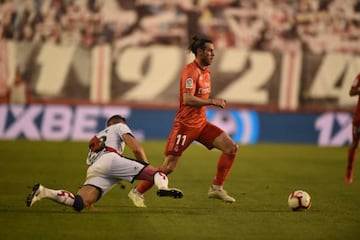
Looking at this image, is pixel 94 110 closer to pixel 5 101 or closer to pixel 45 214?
pixel 5 101

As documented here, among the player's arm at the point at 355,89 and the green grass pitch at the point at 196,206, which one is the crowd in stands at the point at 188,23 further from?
the player's arm at the point at 355,89

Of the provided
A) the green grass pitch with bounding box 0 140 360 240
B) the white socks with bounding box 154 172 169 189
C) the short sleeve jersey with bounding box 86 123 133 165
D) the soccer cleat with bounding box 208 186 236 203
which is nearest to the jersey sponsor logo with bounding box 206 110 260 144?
the green grass pitch with bounding box 0 140 360 240

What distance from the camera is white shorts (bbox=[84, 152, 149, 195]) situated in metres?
7.96

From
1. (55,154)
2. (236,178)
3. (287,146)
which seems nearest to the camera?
(236,178)

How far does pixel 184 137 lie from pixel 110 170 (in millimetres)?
1483

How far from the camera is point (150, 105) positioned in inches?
768

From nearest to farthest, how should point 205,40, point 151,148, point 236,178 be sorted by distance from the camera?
point 205,40 → point 236,178 → point 151,148

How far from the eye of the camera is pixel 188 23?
19812 mm

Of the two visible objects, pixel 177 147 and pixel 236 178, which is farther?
pixel 236 178

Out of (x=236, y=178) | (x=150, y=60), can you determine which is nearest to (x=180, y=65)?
(x=150, y=60)

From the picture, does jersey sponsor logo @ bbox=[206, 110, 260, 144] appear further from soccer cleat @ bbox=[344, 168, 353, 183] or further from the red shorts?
the red shorts

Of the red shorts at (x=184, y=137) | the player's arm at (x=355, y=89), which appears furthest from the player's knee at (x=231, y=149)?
the player's arm at (x=355, y=89)

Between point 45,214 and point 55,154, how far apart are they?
7.12m

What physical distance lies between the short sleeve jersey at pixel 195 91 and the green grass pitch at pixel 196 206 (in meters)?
1.01
